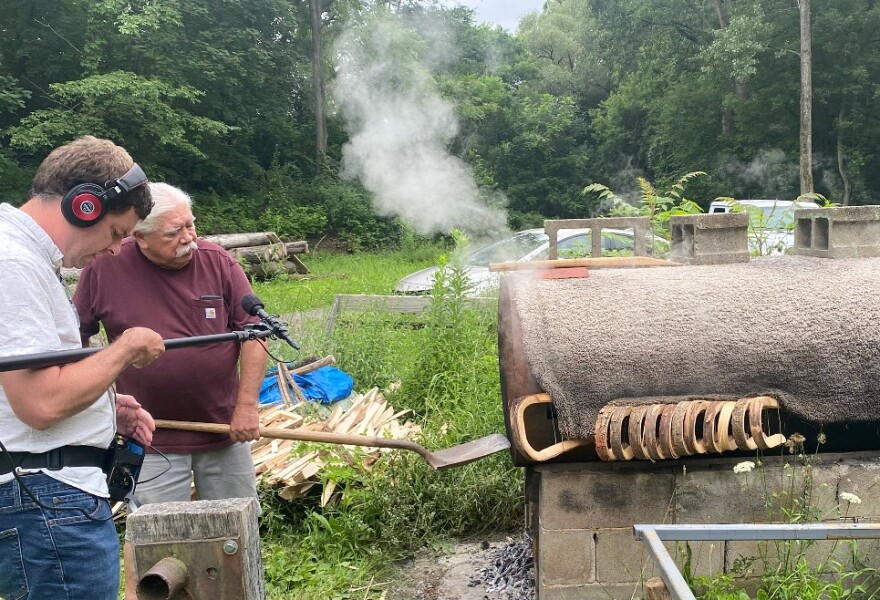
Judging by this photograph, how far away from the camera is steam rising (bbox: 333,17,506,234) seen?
15.6m

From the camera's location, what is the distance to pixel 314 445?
15.1 feet

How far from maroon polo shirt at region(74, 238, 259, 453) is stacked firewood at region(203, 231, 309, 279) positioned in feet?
33.3

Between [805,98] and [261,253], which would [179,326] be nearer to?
[261,253]

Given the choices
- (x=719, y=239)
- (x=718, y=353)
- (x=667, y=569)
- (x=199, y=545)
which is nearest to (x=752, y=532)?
(x=667, y=569)

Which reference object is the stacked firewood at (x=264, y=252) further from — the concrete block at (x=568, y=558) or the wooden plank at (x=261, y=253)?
the concrete block at (x=568, y=558)

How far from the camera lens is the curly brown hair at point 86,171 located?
215 cm

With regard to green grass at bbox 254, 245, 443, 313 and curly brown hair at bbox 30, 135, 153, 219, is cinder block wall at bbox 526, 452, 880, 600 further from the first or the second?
green grass at bbox 254, 245, 443, 313

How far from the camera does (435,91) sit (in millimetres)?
22172

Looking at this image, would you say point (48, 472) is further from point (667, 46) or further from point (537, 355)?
point (667, 46)

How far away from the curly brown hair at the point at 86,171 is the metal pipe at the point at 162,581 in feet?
3.60

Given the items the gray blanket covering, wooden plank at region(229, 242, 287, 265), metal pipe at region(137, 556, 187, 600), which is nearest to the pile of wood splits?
the gray blanket covering

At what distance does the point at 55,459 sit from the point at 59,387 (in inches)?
11.8

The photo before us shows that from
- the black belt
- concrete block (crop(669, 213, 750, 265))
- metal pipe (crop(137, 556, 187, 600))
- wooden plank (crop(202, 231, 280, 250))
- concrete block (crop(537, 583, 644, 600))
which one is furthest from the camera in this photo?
wooden plank (crop(202, 231, 280, 250))

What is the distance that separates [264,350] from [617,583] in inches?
76.5
